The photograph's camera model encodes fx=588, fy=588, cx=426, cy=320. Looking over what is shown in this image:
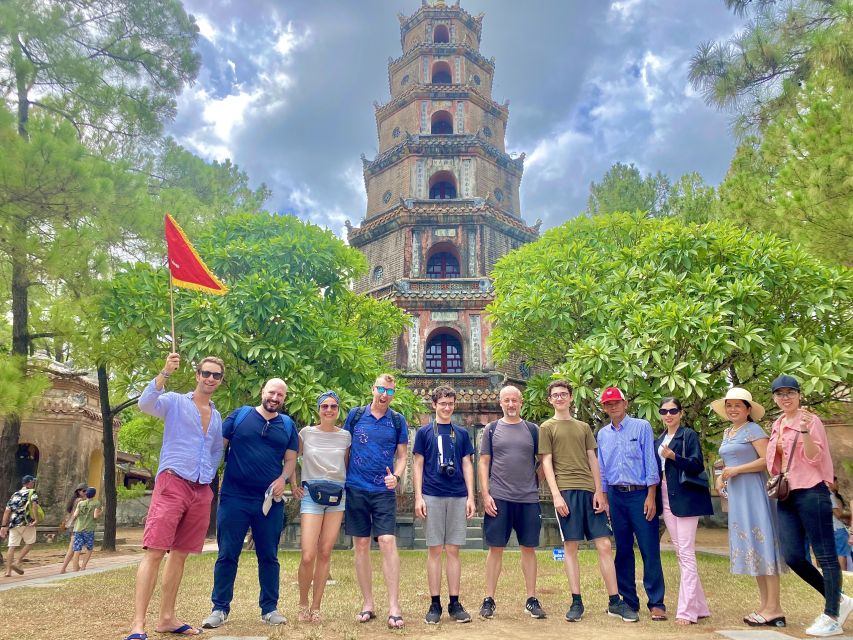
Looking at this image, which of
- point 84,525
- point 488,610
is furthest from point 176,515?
point 84,525

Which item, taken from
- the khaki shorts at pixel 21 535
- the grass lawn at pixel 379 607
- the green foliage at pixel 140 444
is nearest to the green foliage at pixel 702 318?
the grass lawn at pixel 379 607

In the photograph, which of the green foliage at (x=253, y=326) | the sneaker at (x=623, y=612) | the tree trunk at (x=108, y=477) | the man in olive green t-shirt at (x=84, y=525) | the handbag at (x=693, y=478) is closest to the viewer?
the sneaker at (x=623, y=612)

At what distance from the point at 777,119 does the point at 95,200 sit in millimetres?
12539

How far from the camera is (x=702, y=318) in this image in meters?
9.51

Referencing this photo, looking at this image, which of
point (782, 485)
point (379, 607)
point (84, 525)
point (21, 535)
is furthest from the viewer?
point (84, 525)

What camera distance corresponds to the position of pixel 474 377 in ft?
63.2

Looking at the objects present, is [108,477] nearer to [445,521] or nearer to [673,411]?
[445,521]

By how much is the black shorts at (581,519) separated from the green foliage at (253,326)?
650cm

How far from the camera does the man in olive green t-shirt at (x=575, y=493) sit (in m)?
5.00

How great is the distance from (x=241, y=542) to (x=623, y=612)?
320 cm

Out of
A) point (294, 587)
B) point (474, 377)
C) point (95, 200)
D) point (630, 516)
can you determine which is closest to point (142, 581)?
point (294, 587)

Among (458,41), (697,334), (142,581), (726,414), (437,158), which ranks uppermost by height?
(458,41)

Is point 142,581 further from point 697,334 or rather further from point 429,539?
point 697,334

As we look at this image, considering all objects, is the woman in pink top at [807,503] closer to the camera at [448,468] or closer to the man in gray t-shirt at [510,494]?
the man in gray t-shirt at [510,494]
